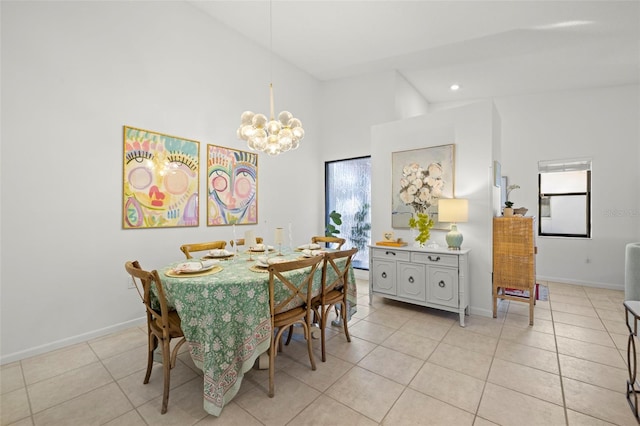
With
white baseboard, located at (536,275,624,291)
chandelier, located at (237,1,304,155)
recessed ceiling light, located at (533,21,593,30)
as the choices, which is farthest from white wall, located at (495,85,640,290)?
chandelier, located at (237,1,304,155)

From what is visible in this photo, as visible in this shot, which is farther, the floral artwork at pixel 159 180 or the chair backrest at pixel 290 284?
the floral artwork at pixel 159 180

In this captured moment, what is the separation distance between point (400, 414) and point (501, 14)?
432cm

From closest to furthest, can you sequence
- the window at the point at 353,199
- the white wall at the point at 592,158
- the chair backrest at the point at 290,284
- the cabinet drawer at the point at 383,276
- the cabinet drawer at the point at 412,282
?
the chair backrest at the point at 290,284 → the cabinet drawer at the point at 412,282 → the cabinet drawer at the point at 383,276 → the white wall at the point at 592,158 → the window at the point at 353,199

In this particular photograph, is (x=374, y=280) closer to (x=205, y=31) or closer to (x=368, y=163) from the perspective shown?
(x=368, y=163)

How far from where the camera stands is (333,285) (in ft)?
8.25

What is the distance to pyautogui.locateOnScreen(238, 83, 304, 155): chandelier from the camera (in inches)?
103

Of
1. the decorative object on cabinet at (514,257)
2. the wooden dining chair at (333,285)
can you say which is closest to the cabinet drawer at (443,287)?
the decorative object on cabinet at (514,257)

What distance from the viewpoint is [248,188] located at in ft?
13.5

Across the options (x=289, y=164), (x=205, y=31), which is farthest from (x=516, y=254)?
(x=205, y=31)

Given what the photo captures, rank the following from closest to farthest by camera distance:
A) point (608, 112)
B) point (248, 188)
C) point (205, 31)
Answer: point (205, 31) < point (248, 188) < point (608, 112)

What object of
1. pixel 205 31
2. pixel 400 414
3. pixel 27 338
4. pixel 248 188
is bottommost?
pixel 400 414

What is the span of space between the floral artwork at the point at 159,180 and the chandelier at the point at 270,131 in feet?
3.66

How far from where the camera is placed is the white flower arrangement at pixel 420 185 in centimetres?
372

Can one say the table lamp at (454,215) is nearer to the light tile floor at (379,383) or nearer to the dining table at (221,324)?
the light tile floor at (379,383)
